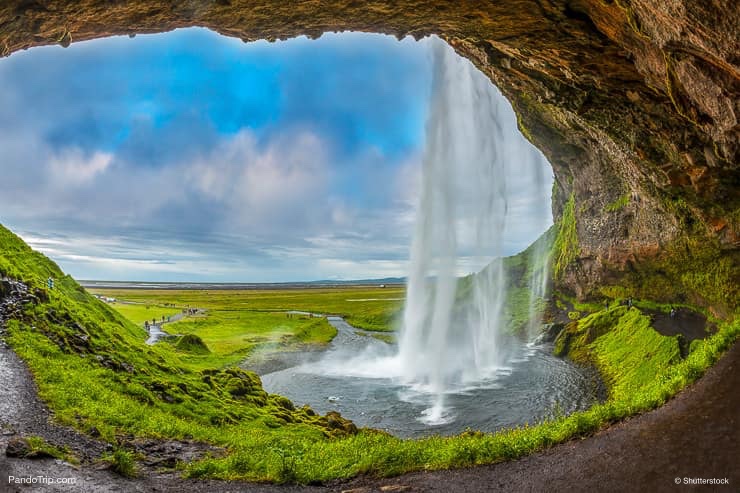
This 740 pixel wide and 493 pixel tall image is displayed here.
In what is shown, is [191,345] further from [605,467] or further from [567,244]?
[567,244]

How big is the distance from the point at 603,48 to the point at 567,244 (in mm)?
47728

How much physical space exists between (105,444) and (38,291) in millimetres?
19128

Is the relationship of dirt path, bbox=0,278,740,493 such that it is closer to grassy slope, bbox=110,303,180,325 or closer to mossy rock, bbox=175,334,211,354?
mossy rock, bbox=175,334,211,354

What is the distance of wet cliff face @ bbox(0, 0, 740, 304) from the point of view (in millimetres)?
10570

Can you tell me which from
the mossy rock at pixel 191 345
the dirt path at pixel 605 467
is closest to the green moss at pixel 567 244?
the dirt path at pixel 605 467

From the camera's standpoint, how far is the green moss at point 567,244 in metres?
55.1

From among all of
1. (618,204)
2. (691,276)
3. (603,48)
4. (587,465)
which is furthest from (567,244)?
(587,465)

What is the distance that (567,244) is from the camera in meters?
58.9

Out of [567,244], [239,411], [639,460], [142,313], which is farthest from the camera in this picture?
[142,313]

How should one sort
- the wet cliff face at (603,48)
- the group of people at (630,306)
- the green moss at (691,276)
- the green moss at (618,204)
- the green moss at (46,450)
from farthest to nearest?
the green moss at (618,204) < the group of people at (630,306) < the green moss at (691,276) < the green moss at (46,450) < the wet cliff face at (603,48)

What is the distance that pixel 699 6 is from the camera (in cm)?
948

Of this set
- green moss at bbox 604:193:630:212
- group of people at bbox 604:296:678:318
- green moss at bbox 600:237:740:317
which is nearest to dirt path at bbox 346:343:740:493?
green moss at bbox 600:237:740:317

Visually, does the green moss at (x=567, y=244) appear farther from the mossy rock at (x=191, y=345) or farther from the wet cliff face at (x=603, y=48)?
the mossy rock at (x=191, y=345)

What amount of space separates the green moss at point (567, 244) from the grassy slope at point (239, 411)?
25.7 meters
